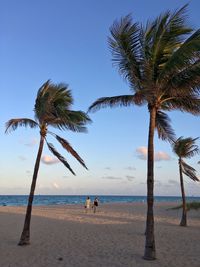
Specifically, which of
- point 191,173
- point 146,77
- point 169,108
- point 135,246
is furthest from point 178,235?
point 146,77

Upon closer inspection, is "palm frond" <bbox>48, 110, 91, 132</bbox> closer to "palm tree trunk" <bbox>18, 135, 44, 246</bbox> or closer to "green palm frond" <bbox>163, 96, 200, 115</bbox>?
"palm tree trunk" <bbox>18, 135, 44, 246</bbox>

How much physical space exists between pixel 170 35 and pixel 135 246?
7.50m

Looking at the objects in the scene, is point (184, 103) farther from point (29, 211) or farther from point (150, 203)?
point (29, 211)

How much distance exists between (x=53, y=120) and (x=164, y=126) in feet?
13.7

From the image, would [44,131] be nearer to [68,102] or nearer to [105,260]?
[68,102]

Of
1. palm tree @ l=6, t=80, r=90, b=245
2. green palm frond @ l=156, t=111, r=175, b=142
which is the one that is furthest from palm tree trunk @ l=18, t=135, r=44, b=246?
green palm frond @ l=156, t=111, r=175, b=142

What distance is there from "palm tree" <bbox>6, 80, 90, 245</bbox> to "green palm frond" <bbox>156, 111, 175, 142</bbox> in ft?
8.86

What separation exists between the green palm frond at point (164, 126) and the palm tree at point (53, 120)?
8.86ft

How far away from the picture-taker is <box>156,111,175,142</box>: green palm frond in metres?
14.0

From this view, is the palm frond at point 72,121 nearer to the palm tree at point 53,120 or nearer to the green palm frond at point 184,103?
the palm tree at point 53,120

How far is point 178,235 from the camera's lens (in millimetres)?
17359

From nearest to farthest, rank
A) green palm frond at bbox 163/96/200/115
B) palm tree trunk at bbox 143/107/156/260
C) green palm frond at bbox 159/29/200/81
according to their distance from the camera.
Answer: green palm frond at bbox 159/29/200/81, palm tree trunk at bbox 143/107/156/260, green palm frond at bbox 163/96/200/115

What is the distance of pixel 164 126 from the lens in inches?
554

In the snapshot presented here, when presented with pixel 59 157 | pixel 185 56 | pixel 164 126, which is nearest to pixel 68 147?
pixel 59 157
